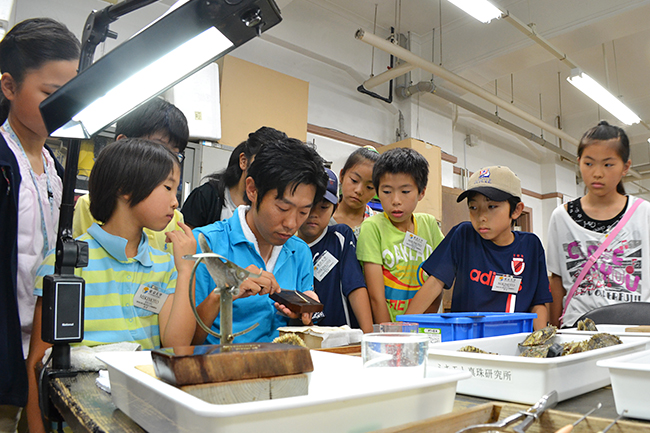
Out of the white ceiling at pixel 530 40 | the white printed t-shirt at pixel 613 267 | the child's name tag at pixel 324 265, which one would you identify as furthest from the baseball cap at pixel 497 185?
the white ceiling at pixel 530 40

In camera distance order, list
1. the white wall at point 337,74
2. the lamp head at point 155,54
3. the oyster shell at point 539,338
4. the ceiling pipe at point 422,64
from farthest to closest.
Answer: the white wall at point 337,74 < the ceiling pipe at point 422,64 < the oyster shell at point 539,338 < the lamp head at point 155,54

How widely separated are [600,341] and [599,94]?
4.88 meters

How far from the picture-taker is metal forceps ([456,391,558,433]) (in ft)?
1.56

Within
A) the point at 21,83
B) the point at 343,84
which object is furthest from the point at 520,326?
the point at 343,84

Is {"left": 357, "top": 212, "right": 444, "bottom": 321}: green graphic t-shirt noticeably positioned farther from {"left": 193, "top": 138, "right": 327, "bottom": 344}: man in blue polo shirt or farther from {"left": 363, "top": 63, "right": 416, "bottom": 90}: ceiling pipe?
{"left": 363, "top": 63, "right": 416, "bottom": 90}: ceiling pipe

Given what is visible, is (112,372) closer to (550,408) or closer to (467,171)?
(550,408)

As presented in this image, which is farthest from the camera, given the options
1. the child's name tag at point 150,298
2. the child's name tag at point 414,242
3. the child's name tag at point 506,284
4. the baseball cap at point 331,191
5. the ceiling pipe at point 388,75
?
the ceiling pipe at point 388,75

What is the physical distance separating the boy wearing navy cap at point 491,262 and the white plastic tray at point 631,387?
3.55 feet

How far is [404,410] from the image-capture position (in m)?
0.48

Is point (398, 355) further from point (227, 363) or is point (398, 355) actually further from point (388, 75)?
point (388, 75)

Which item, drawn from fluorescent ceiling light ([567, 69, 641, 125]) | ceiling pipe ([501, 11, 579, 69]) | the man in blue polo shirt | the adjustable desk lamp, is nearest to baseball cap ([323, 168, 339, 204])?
the man in blue polo shirt

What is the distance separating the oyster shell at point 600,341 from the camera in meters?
0.82

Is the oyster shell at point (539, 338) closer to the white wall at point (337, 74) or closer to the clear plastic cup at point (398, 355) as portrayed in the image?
the clear plastic cup at point (398, 355)

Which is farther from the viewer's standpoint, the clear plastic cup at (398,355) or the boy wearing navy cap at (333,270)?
the boy wearing navy cap at (333,270)
